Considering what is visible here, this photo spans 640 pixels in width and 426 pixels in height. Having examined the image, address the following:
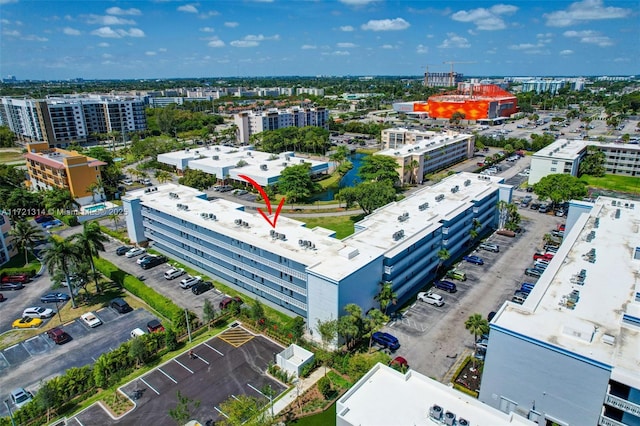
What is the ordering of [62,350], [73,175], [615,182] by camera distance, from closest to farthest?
[62,350] < [73,175] < [615,182]

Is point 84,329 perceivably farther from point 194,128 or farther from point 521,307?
point 194,128

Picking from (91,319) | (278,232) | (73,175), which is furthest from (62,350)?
(73,175)

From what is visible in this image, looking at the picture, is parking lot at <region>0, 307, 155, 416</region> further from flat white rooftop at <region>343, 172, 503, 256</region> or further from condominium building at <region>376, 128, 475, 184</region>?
condominium building at <region>376, 128, 475, 184</region>

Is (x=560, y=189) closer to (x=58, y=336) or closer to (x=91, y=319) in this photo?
(x=91, y=319)

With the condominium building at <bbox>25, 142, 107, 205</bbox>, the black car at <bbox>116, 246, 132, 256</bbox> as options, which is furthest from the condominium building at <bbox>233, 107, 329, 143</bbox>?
the black car at <bbox>116, 246, 132, 256</bbox>

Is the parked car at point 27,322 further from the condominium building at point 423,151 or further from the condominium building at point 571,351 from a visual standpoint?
the condominium building at point 423,151

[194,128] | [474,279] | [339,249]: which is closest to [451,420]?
[339,249]

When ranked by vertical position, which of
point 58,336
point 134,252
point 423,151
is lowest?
point 58,336
